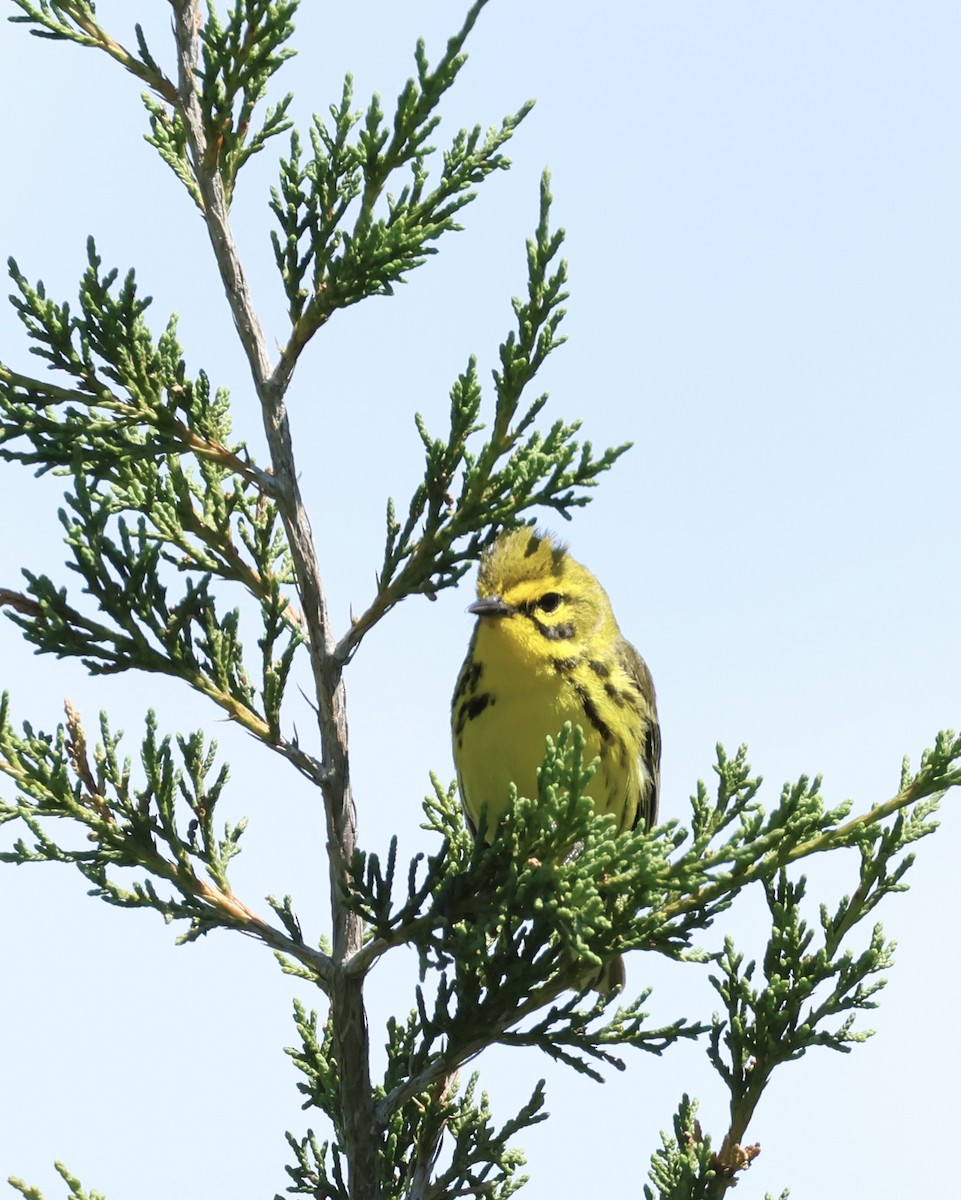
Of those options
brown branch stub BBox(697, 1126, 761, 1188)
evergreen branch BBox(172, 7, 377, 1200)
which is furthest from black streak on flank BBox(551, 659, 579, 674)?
brown branch stub BBox(697, 1126, 761, 1188)

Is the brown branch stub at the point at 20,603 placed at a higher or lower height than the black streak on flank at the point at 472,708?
lower

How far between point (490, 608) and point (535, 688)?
11.6 inches

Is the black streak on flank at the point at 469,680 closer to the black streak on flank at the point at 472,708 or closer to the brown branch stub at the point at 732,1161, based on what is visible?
the black streak on flank at the point at 472,708

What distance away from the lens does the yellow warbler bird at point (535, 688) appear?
4.62 m

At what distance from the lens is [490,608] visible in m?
4.61

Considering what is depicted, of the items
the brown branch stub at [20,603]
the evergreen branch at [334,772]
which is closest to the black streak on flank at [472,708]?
the evergreen branch at [334,772]

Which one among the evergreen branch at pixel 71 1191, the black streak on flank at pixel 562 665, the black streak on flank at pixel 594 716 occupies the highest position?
the black streak on flank at pixel 562 665

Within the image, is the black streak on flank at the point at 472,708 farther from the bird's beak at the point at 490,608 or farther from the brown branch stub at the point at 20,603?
the brown branch stub at the point at 20,603

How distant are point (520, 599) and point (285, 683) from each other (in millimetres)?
1114

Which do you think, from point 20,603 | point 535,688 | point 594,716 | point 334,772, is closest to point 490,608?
point 535,688

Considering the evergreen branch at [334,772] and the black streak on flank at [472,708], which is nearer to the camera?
the evergreen branch at [334,772]

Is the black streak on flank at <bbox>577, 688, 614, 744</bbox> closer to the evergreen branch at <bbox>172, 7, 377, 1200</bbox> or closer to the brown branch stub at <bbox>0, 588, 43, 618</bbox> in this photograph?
the evergreen branch at <bbox>172, 7, 377, 1200</bbox>

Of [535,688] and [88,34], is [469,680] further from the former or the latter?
[88,34]

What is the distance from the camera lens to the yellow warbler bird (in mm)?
4625
